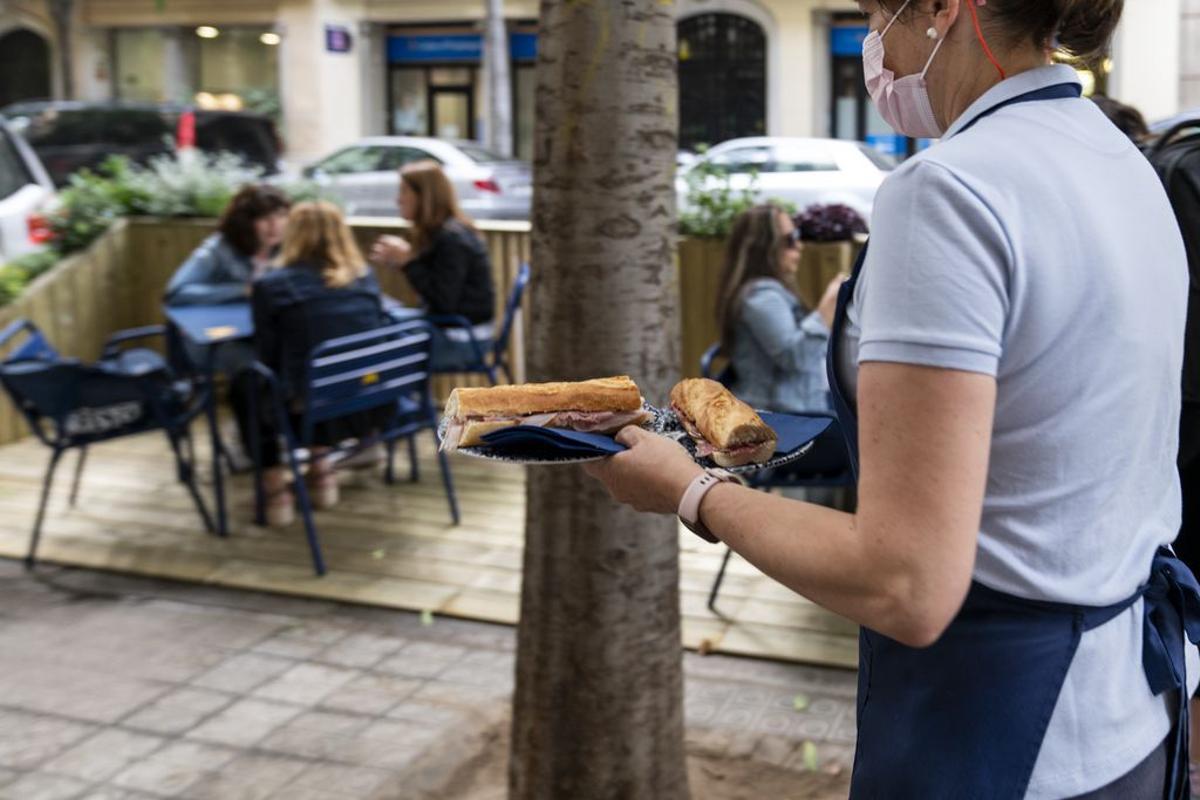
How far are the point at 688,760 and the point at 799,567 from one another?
2.78 meters

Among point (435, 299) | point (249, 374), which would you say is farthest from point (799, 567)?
point (435, 299)

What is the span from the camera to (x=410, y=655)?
4891 mm

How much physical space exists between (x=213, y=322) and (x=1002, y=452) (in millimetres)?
5585

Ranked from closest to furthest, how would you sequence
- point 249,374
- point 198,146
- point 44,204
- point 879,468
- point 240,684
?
1. point 879,468
2. point 240,684
3. point 249,374
4. point 44,204
5. point 198,146

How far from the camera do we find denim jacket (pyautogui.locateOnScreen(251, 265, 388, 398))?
19.8 ft

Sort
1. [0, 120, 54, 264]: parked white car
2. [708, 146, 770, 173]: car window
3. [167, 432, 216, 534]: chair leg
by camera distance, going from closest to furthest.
A: [167, 432, 216, 534]: chair leg → [708, 146, 770, 173]: car window → [0, 120, 54, 264]: parked white car

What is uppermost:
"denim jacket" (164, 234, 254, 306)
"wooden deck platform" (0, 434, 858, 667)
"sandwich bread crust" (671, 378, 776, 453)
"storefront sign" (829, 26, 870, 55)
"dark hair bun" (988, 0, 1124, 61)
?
"storefront sign" (829, 26, 870, 55)

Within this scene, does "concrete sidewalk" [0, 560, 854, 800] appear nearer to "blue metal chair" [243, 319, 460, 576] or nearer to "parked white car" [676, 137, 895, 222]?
"blue metal chair" [243, 319, 460, 576]

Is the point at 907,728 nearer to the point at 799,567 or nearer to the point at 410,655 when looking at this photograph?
the point at 799,567

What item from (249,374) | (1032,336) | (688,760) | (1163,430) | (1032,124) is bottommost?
(688,760)

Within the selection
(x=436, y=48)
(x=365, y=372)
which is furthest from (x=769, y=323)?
(x=436, y=48)

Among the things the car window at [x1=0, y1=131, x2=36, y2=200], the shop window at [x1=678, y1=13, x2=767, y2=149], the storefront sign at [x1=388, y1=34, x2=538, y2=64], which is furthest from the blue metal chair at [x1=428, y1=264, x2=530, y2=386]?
the storefront sign at [x1=388, y1=34, x2=538, y2=64]

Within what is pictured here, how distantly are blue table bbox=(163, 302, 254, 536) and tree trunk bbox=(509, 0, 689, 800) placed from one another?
305 centimetres

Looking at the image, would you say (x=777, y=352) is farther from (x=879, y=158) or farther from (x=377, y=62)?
(x=377, y=62)
